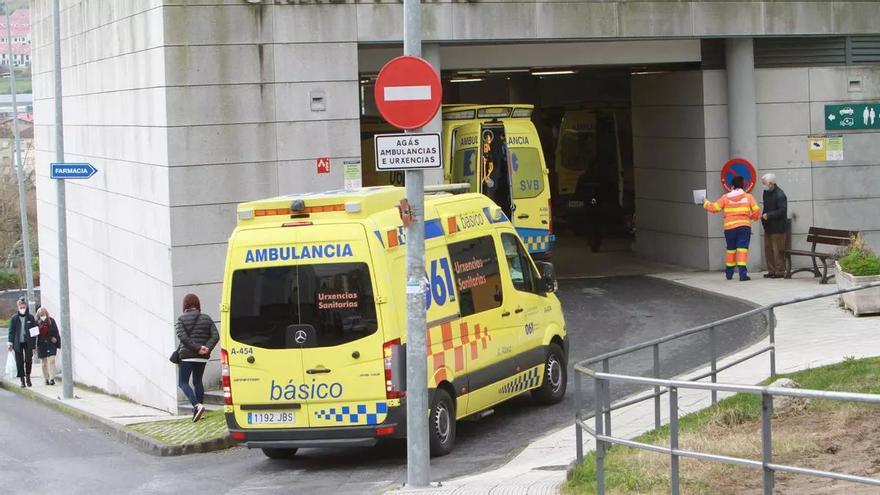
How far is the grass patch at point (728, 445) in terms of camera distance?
787 centimetres

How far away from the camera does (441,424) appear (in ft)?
43.5

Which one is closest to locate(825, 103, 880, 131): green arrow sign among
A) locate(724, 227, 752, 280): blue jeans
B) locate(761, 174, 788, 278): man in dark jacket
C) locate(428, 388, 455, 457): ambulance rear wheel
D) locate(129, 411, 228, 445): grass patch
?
locate(761, 174, 788, 278): man in dark jacket

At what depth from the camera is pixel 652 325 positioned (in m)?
20.2

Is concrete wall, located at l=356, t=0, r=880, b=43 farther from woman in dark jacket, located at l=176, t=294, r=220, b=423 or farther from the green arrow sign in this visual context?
woman in dark jacket, located at l=176, t=294, r=220, b=423

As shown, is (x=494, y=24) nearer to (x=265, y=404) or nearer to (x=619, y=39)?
(x=619, y=39)

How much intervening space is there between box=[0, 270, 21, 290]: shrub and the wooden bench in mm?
75682

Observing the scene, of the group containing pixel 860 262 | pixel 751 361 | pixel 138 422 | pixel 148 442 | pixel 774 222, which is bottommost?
pixel 138 422

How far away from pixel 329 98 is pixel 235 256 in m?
7.87

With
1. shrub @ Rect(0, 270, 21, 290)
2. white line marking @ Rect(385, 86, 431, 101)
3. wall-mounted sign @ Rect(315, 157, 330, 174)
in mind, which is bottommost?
shrub @ Rect(0, 270, 21, 290)

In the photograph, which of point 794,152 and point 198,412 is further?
point 794,152

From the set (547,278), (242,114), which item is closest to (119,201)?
(242,114)

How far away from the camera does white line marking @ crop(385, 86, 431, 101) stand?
11133 mm

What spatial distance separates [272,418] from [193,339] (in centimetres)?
426

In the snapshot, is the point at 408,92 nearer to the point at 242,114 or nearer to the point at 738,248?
the point at 242,114
